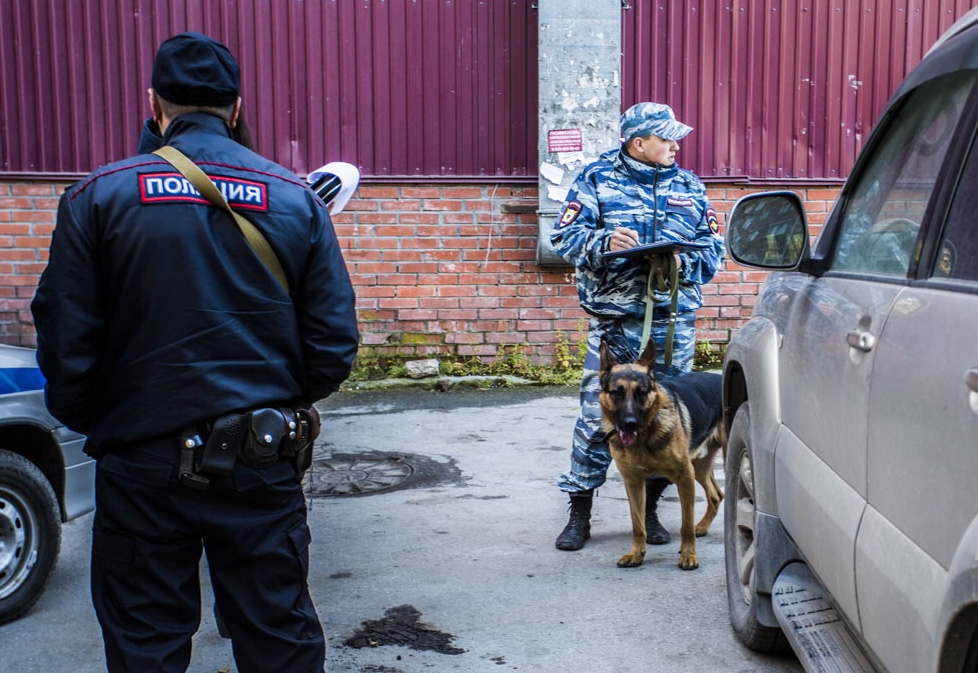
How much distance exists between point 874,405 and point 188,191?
168 centimetres

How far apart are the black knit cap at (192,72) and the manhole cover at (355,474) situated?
3.45 metres

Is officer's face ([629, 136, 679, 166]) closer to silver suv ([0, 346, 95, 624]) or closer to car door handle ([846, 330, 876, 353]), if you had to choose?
car door handle ([846, 330, 876, 353])

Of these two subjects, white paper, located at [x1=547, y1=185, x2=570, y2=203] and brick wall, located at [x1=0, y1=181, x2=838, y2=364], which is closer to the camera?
white paper, located at [x1=547, y1=185, x2=570, y2=203]

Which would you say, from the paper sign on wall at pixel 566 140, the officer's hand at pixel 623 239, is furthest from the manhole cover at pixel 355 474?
the paper sign on wall at pixel 566 140

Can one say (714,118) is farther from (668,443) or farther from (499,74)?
(668,443)

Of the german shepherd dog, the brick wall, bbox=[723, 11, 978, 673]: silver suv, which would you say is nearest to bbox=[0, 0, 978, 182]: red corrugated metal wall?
the brick wall

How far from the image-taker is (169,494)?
2631mm

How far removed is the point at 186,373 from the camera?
2627 mm

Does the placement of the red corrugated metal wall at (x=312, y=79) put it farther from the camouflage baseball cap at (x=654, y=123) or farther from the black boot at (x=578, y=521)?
the black boot at (x=578, y=521)

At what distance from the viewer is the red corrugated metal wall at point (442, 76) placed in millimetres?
8641

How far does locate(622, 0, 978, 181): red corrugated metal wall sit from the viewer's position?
896cm

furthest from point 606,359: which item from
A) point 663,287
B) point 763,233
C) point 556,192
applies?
point 556,192

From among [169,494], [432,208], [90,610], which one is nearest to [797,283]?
[169,494]

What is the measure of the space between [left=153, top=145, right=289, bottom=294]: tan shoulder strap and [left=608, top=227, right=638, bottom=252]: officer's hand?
7.53 ft
